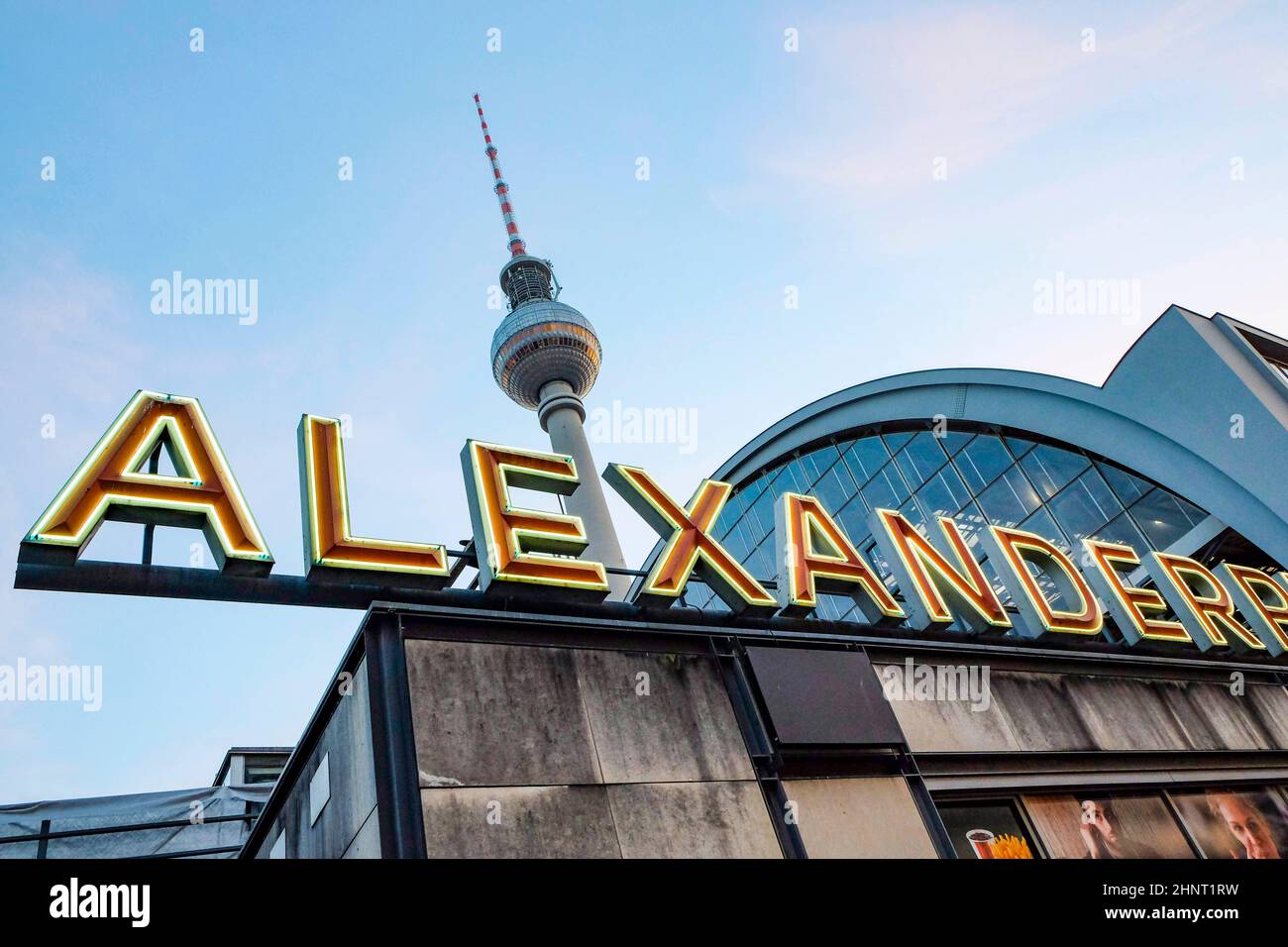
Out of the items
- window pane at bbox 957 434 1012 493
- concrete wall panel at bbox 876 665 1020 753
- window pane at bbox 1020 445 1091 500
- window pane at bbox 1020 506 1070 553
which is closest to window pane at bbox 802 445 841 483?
window pane at bbox 957 434 1012 493

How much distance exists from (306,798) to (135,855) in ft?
17.4

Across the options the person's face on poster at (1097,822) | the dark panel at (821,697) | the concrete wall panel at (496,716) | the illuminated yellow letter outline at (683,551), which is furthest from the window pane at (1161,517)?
the concrete wall panel at (496,716)

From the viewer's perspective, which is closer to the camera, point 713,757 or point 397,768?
point 397,768

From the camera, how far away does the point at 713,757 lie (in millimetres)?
10055

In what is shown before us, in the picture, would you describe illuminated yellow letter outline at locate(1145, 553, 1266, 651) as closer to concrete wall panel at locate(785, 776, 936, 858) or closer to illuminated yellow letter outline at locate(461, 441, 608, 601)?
concrete wall panel at locate(785, 776, 936, 858)

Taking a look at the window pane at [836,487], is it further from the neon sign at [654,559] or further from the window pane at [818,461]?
the neon sign at [654,559]

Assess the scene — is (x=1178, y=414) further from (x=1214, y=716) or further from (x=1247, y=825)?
(x=1247, y=825)

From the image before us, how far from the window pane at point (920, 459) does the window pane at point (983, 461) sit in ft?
2.84

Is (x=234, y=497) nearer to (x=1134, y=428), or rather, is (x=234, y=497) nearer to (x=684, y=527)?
(x=684, y=527)

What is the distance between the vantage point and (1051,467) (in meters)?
25.5

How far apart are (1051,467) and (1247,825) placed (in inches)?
496
